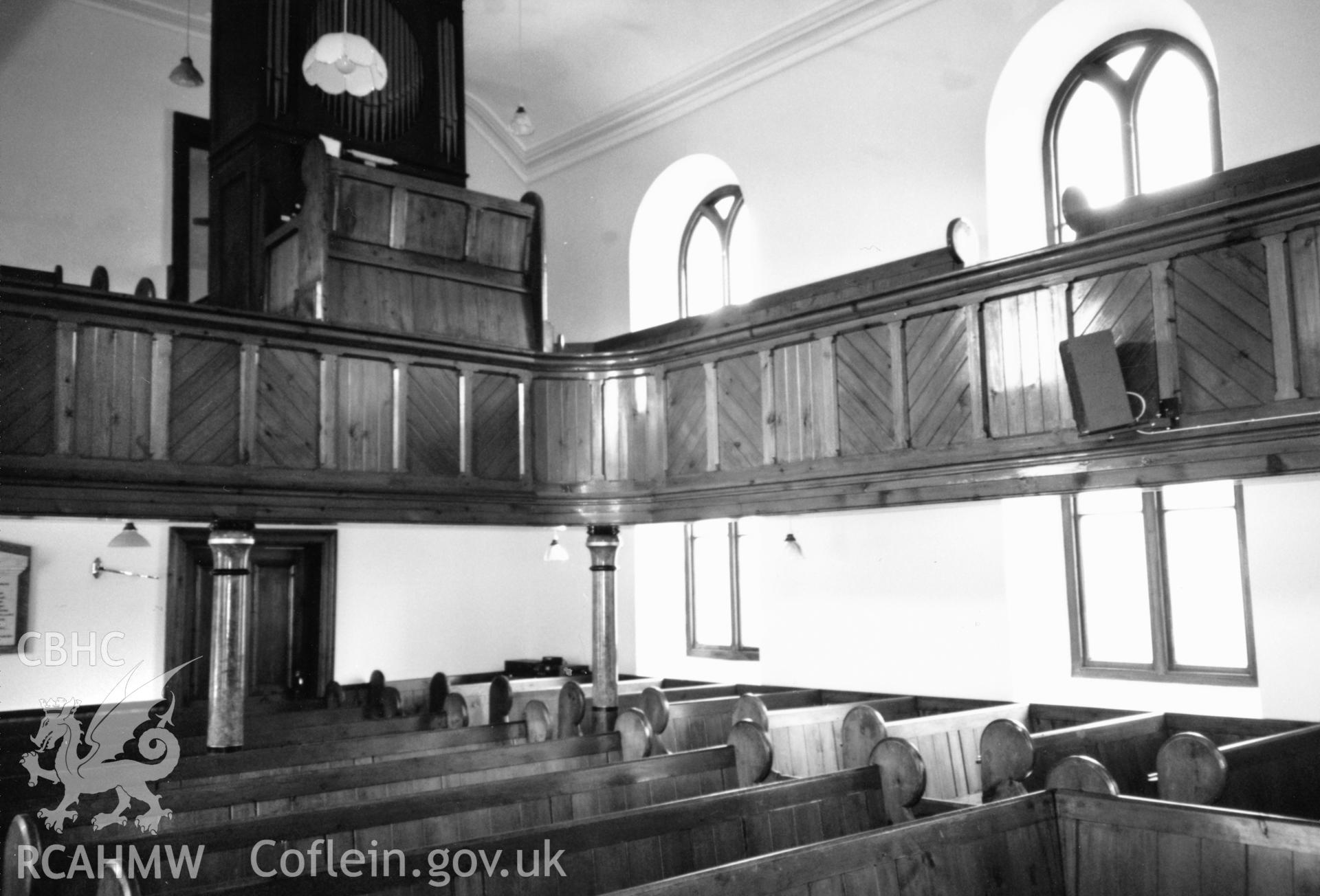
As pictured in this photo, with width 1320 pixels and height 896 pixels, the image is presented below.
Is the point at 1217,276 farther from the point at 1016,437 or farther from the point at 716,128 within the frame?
the point at 716,128

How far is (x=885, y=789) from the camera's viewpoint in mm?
5363

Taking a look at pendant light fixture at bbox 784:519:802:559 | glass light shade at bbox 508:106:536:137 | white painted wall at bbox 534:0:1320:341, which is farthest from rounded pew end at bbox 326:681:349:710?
glass light shade at bbox 508:106:536:137

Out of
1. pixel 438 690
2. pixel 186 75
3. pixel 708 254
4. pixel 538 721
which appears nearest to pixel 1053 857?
pixel 538 721

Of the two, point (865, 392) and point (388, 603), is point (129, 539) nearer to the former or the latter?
point (388, 603)

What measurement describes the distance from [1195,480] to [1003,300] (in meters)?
1.49

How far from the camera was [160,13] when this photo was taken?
11.7m

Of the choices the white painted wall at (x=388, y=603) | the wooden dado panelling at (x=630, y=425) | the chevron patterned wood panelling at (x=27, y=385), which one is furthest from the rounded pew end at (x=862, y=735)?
the white painted wall at (x=388, y=603)

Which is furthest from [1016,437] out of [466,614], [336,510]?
[466,614]

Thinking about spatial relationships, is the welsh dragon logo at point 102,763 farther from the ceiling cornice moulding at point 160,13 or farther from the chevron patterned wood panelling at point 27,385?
the ceiling cornice moulding at point 160,13

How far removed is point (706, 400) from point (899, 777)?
3589mm

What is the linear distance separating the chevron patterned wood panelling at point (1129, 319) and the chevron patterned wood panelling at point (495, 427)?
4067mm

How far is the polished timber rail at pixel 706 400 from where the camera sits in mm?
5684

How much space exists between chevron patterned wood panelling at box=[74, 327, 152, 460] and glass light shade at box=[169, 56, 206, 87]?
484 cm

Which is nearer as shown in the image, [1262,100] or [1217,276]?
[1217,276]
